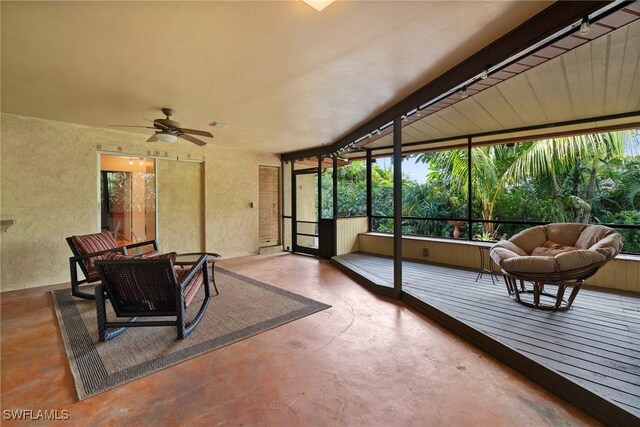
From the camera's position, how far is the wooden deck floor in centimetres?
188

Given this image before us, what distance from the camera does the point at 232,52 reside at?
2426 mm

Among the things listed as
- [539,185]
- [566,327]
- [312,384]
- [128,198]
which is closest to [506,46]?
[566,327]

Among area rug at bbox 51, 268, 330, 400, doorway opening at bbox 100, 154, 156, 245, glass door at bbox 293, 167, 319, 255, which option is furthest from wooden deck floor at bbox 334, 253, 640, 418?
doorway opening at bbox 100, 154, 156, 245

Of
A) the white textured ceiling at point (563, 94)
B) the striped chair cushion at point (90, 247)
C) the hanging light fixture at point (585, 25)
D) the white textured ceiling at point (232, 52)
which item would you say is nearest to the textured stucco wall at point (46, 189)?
the white textured ceiling at point (232, 52)

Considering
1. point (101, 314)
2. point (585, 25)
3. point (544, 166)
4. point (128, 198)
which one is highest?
point (585, 25)

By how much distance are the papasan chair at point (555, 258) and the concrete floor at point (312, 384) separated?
3.74 feet

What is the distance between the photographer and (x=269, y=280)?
189 inches

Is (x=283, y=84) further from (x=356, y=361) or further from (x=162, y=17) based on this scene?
(x=356, y=361)

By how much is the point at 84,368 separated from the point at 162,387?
0.81 m

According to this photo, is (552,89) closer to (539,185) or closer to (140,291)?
(539,185)

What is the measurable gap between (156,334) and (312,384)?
1873 millimetres

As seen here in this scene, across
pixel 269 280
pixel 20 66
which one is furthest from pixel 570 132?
pixel 20 66

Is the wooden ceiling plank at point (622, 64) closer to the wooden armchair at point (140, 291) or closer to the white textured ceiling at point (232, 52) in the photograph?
the white textured ceiling at point (232, 52)

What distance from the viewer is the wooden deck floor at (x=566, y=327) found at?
6.18ft
